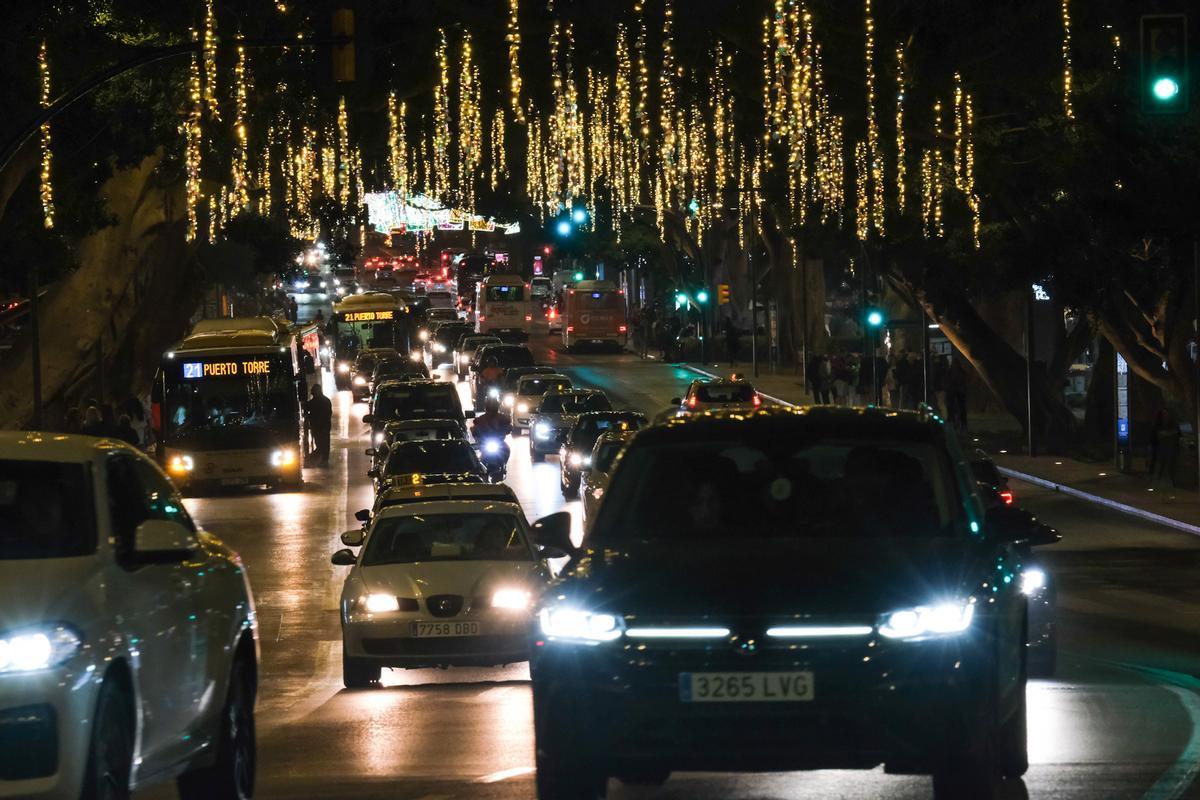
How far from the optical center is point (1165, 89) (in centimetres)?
1950

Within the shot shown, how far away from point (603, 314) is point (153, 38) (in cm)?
5655

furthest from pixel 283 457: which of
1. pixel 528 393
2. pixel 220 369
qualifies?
pixel 528 393

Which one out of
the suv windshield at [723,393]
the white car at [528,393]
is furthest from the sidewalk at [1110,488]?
the white car at [528,393]

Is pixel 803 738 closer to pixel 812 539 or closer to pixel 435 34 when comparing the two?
pixel 812 539

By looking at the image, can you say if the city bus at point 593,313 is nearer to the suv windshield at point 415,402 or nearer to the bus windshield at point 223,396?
the suv windshield at point 415,402

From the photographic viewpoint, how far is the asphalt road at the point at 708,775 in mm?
9875

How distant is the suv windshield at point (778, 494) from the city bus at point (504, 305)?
290 ft

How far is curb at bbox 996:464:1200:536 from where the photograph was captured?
30.7 m

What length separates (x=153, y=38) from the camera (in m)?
31.8

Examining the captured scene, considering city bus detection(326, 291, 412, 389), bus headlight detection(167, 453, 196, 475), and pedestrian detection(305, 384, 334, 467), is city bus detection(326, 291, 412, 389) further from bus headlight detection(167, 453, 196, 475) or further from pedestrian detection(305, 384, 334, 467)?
bus headlight detection(167, 453, 196, 475)

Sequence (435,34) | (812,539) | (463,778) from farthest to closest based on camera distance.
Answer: (435,34) < (463,778) < (812,539)

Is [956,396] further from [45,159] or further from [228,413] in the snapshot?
[45,159]

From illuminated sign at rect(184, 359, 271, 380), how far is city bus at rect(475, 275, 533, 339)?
56.5m

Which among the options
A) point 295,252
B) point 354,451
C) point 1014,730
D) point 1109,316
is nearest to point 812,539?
point 1014,730
